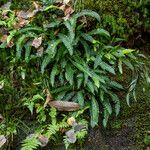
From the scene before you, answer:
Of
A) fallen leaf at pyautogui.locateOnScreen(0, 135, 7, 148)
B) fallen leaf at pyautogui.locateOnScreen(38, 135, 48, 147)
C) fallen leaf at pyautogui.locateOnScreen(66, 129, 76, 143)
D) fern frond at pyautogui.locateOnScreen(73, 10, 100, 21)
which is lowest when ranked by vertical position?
fallen leaf at pyautogui.locateOnScreen(38, 135, 48, 147)

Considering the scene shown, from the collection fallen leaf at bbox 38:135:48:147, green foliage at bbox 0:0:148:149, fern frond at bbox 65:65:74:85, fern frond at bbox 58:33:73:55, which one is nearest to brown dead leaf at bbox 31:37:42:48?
green foliage at bbox 0:0:148:149

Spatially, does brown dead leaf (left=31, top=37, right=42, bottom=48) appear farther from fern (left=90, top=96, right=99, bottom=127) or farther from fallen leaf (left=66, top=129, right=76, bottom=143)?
fallen leaf (left=66, top=129, right=76, bottom=143)

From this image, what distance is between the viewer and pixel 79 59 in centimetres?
564

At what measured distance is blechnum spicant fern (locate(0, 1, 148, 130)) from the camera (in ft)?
17.9

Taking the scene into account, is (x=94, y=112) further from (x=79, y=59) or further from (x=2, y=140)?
(x=2, y=140)

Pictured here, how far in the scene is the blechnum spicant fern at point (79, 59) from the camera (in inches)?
215

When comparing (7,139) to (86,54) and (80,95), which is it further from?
(86,54)

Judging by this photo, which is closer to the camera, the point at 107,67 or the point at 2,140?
the point at 2,140

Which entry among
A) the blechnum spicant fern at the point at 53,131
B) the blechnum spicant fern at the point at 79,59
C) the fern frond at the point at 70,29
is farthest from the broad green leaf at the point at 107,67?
the blechnum spicant fern at the point at 53,131

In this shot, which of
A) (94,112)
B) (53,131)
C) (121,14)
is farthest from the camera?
(121,14)

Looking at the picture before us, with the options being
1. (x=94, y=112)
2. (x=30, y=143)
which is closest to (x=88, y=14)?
(x=94, y=112)

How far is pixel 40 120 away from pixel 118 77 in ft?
4.64

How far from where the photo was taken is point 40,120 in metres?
5.33

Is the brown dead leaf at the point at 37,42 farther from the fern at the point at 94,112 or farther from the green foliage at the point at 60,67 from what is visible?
the fern at the point at 94,112
